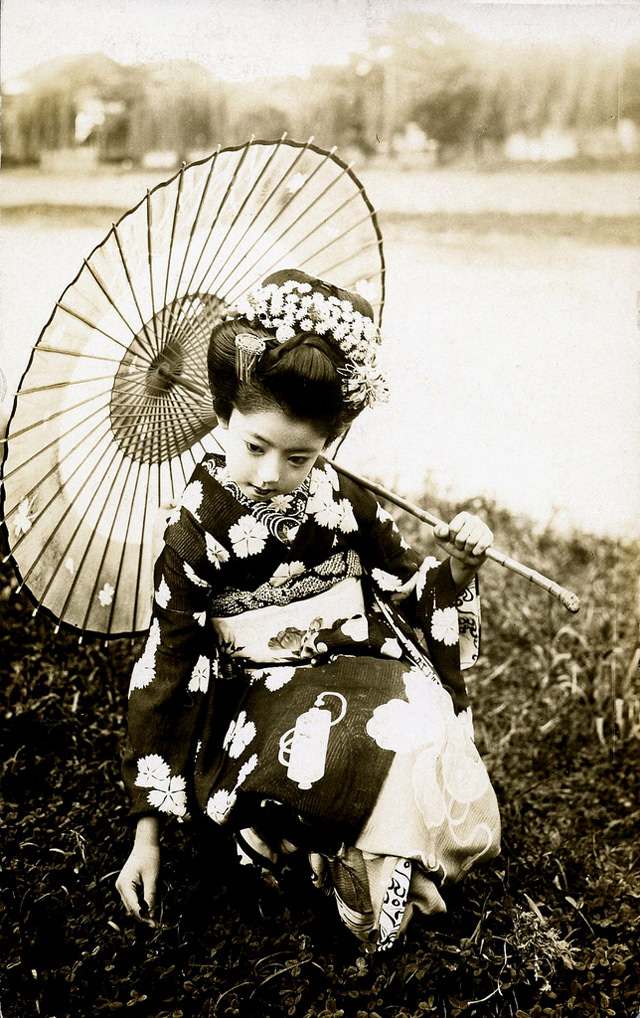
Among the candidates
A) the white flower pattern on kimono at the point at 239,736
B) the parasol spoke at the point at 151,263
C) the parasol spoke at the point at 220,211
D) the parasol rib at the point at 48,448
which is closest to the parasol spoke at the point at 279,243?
the parasol spoke at the point at 220,211

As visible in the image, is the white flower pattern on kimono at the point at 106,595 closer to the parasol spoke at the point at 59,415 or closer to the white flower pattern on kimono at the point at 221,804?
the parasol spoke at the point at 59,415

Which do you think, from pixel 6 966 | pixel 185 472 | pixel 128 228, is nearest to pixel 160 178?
pixel 128 228

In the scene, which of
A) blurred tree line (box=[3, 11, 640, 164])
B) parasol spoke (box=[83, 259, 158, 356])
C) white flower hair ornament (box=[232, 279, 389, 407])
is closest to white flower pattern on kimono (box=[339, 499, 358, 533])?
white flower hair ornament (box=[232, 279, 389, 407])

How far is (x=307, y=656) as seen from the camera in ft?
7.72

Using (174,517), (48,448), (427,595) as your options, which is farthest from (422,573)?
(48,448)

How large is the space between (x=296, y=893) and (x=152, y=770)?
1.59ft

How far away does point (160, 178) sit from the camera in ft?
9.33

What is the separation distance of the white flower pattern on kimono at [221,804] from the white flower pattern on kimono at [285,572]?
0.51 m

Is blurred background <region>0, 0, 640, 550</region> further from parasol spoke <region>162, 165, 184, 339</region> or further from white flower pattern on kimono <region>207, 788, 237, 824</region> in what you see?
white flower pattern on kimono <region>207, 788, 237, 824</region>

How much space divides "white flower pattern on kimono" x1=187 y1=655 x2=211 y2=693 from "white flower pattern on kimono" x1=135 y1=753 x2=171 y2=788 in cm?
18

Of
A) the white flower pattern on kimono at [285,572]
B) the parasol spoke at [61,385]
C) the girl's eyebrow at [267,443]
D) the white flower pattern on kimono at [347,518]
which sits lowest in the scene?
the white flower pattern on kimono at [285,572]

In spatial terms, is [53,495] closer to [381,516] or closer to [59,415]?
[59,415]

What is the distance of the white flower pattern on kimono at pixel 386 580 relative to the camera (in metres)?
2.52

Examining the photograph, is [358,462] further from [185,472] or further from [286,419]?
[286,419]
